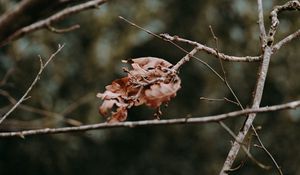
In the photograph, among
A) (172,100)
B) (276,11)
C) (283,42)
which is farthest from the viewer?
(172,100)

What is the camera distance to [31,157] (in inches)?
453

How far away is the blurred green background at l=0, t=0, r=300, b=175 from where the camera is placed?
11.9 m

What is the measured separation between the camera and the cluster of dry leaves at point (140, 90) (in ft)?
6.13

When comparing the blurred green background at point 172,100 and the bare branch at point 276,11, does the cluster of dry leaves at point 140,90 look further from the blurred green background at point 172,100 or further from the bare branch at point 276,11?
the blurred green background at point 172,100

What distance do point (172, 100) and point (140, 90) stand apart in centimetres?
1069

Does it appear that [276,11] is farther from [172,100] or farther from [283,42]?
[172,100]

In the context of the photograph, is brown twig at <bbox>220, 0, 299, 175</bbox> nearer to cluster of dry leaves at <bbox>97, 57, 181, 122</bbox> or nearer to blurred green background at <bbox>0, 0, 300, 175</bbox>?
cluster of dry leaves at <bbox>97, 57, 181, 122</bbox>

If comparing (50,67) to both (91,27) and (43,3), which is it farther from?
(43,3)

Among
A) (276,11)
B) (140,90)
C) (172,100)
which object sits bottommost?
(172,100)

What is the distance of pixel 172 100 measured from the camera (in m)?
12.6

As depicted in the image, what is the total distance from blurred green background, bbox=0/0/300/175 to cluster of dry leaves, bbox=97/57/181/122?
9.64m

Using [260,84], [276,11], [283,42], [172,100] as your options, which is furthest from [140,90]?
[172,100]

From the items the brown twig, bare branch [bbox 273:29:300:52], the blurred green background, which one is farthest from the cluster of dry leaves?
the blurred green background

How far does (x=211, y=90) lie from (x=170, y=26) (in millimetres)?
1684
